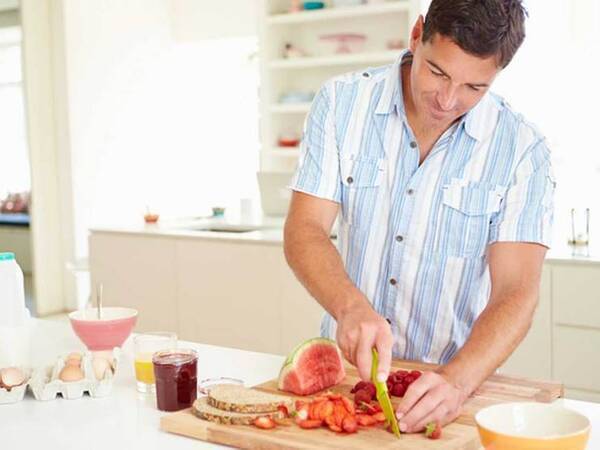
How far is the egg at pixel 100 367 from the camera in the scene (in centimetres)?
187

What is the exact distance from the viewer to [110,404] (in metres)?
1.79

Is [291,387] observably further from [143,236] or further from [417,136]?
[143,236]

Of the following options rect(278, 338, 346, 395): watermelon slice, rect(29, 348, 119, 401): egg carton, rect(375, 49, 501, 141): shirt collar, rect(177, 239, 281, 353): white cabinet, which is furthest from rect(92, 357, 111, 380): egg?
rect(177, 239, 281, 353): white cabinet

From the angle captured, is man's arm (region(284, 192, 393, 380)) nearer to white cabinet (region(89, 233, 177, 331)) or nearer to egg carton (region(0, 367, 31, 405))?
egg carton (region(0, 367, 31, 405))

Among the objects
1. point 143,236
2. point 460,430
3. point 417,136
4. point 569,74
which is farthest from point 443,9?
point 569,74

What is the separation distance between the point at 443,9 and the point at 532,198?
50cm

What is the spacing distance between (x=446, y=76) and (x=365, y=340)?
0.56 metres

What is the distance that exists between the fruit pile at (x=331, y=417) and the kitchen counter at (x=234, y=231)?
229 centimetres

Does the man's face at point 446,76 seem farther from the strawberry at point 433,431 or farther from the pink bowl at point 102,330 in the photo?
the pink bowl at point 102,330

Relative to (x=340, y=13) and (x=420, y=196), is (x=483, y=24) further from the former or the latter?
(x=340, y=13)

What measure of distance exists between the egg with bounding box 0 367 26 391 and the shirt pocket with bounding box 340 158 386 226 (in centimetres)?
84

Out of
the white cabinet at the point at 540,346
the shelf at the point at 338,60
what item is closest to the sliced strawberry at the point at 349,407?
the white cabinet at the point at 540,346

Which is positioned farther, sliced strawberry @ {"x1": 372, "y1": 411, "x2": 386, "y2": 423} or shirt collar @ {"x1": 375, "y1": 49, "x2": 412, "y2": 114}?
shirt collar @ {"x1": 375, "y1": 49, "x2": 412, "y2": 114}

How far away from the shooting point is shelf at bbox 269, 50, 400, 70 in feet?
19.4
